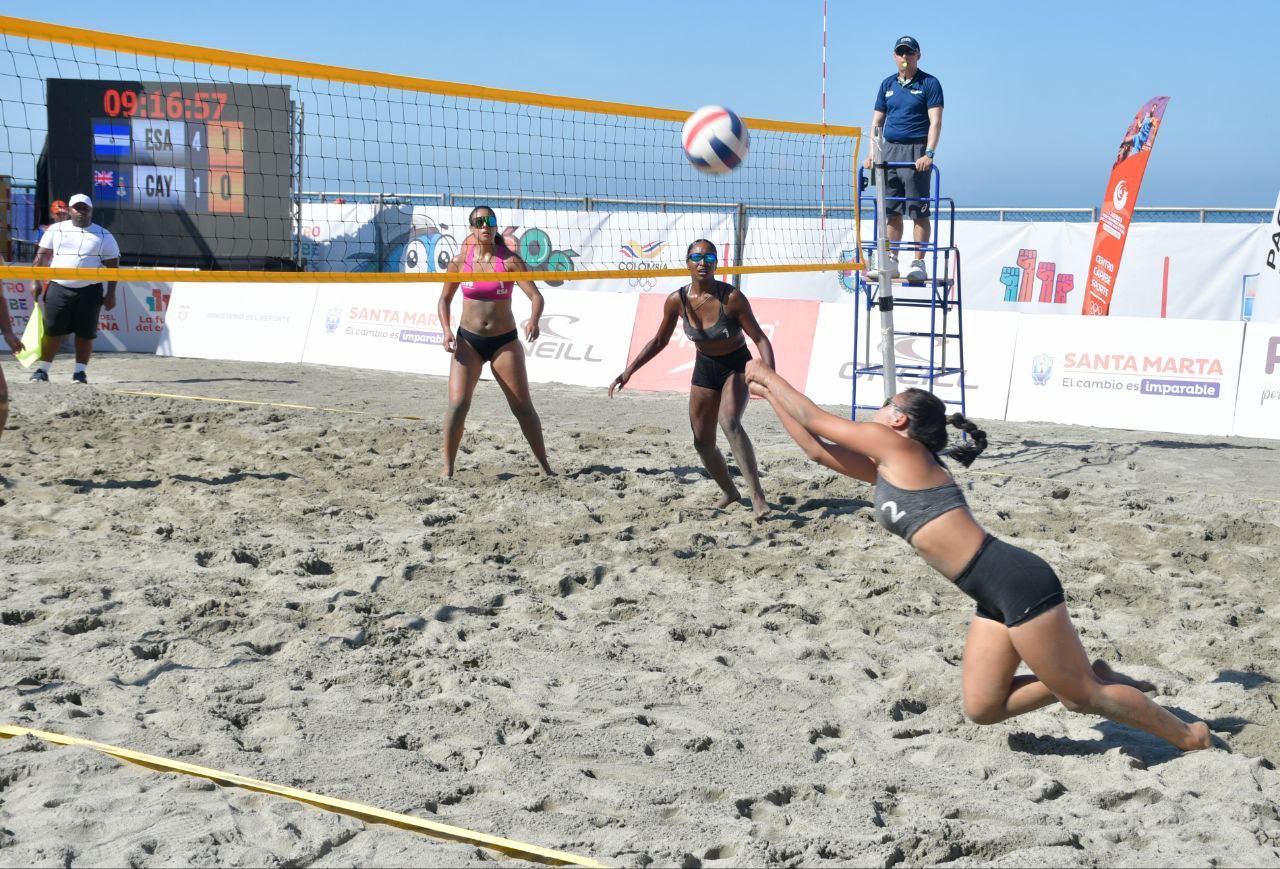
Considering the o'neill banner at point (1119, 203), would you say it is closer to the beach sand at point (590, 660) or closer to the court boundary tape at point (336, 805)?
the beach sand at point (590, 660)

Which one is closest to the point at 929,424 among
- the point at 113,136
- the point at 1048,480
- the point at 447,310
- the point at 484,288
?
the point at 484,288

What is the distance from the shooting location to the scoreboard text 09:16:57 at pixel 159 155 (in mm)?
15898

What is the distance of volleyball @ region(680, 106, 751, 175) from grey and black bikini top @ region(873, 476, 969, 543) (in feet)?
11.2

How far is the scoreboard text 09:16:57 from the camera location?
1590cm

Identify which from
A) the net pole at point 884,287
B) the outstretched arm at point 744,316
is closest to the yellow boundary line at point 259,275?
the outstretched arm at point 744,316

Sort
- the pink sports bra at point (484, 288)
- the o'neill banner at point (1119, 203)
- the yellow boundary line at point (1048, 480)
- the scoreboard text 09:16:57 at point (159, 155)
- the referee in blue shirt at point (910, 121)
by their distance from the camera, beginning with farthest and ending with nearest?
1. the scoreboard text 09:16:57 at point (159, 155)
2. the o'neill banner at point (1119, 203)
3. the referee in blue shirt at point (910, 121)
4. the yellow boundary line at point (1048, 480)
5. the pink sports bra at point (484, 288)

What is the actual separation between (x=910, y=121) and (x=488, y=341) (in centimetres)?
353

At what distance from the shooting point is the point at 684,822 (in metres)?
3.24

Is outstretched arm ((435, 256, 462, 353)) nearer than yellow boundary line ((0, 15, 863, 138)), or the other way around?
yellow boundary line ((0, 15, 863, 138))

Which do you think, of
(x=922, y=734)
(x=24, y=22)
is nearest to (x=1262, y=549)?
(x=922, y=734)

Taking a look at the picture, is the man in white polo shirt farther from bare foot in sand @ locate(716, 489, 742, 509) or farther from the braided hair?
the braided hair

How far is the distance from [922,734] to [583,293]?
29.9 feet

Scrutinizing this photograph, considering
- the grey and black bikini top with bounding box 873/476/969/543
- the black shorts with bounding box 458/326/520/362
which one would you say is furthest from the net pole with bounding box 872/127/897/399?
the grey and black bikini top with bounding box 873/476/969/543

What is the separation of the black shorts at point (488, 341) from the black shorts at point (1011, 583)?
13.4ft
